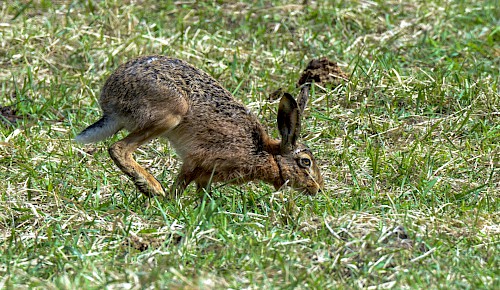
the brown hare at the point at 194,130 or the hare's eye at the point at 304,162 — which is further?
the hare's eye at the point at 304,162

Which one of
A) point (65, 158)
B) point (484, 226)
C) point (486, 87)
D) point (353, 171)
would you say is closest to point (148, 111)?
point (65, 158)

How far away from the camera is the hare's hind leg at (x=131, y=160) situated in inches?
240

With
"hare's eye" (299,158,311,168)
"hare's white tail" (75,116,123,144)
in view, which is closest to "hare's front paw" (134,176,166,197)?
"hare's white tail" (75,116,123,144)

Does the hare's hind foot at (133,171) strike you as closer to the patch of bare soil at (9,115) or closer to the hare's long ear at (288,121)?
the hare's long ear at (288,121)

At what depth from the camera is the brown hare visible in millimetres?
6098

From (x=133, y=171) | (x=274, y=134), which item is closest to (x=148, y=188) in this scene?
(x=133, y=171)

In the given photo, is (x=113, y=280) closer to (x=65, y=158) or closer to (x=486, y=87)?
(x=65, y=158)

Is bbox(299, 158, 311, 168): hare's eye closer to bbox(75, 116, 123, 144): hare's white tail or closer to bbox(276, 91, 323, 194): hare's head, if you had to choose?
bbox(276, 91, 323, 194): hare's head

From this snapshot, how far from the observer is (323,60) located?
8117 millimetres

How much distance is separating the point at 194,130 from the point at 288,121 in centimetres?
63

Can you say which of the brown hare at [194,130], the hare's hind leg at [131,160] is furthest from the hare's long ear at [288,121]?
the hare's hind leg at [131,160]

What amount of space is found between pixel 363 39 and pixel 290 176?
316 centimetres

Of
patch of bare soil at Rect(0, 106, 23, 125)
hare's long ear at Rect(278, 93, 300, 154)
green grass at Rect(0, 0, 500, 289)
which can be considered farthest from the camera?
patch of bare soil at Rect(0, 106, 23, 125)

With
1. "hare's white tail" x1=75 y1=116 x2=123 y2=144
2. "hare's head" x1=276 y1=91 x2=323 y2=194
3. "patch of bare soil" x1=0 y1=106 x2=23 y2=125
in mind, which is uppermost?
"hare's white tail" x1=75 y1=116 x2=123 y2=144
